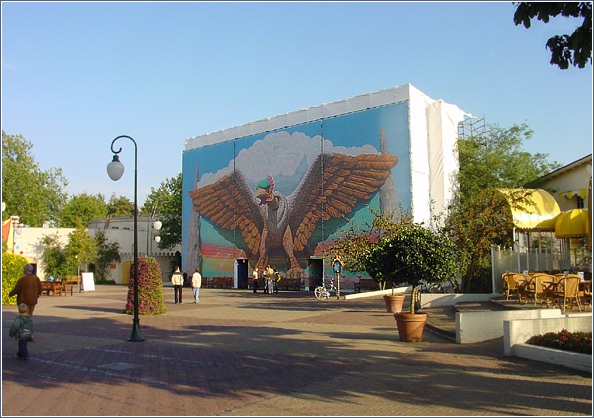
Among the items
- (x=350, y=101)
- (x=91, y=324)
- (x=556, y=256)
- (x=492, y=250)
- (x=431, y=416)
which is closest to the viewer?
(x=431, y=416)

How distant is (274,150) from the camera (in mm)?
42312

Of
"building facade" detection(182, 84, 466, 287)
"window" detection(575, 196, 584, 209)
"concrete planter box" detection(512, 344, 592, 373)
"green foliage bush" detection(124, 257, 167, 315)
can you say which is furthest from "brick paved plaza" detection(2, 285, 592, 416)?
"building facade" detection(182, 84, 466, 287)

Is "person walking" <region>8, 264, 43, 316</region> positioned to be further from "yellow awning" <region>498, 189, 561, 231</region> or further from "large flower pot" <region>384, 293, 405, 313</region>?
"yellow awning" <region>498, 189, 561, 231</region>

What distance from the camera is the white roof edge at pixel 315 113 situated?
35406 mm

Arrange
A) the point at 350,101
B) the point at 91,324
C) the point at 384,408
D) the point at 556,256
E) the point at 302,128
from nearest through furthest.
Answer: the point at 384,408 < the point at 91,324 < the point at 556,256 < the point at 350,101 < the point at 302,128

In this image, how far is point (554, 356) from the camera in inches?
356

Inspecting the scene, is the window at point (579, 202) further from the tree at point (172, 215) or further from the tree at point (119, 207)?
the tree at point (119, 207)

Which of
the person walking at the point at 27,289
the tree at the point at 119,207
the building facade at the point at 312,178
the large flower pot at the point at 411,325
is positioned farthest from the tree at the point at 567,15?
the tree at the point at 119,207

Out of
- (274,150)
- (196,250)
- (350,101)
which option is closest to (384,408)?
(350,101)

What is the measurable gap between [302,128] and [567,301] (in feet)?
89.0

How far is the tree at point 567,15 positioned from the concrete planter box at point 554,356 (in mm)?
4614

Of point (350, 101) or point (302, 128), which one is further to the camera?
point (302, 128)

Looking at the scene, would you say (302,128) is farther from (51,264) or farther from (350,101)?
(51,264)

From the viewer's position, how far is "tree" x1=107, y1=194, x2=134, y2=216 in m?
98.9
